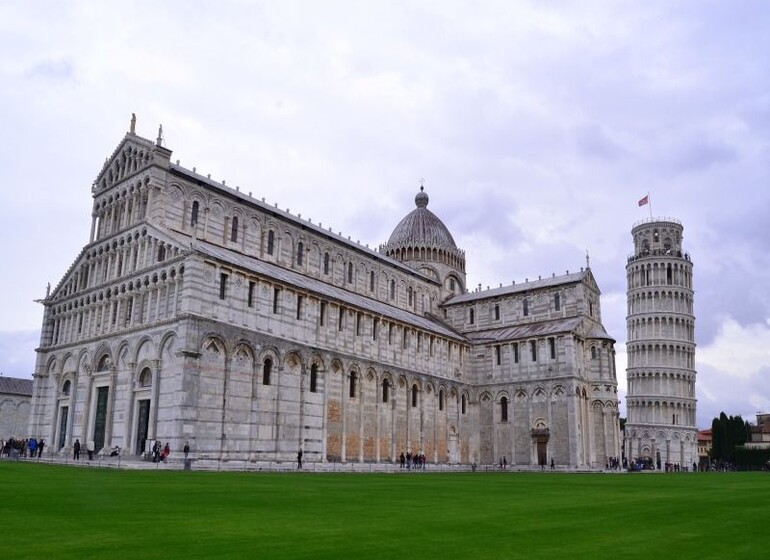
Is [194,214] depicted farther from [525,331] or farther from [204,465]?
[525,331]

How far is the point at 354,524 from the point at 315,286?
39095 millimetres

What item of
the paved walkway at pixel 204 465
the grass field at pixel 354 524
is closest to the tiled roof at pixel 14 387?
the paved walkway at pixel 204 465

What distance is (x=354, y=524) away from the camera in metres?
12.5

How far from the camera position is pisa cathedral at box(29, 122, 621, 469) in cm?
4094

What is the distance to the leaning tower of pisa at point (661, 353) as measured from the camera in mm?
95375

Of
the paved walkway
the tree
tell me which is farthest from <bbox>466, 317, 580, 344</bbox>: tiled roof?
the tree

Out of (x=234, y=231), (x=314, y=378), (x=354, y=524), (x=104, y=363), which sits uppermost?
(x=234, y=231)

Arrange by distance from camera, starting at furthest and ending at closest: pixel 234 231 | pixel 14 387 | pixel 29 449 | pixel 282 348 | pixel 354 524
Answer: pixel 14 387 → pixel 234 231 → pixel 29 449 → pixel 282 348 → pixel 354 524

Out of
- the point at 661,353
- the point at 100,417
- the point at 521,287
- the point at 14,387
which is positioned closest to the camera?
the point at 100,417

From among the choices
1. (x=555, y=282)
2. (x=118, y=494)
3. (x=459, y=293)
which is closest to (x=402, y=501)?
(x=118, y=494)

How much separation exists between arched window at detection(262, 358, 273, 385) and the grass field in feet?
77.0

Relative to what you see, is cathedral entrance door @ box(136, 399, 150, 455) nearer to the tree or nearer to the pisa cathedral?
the pisa cathedral

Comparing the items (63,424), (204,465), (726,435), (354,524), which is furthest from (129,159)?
(726,435)

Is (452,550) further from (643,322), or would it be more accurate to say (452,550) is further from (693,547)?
(643,322)
